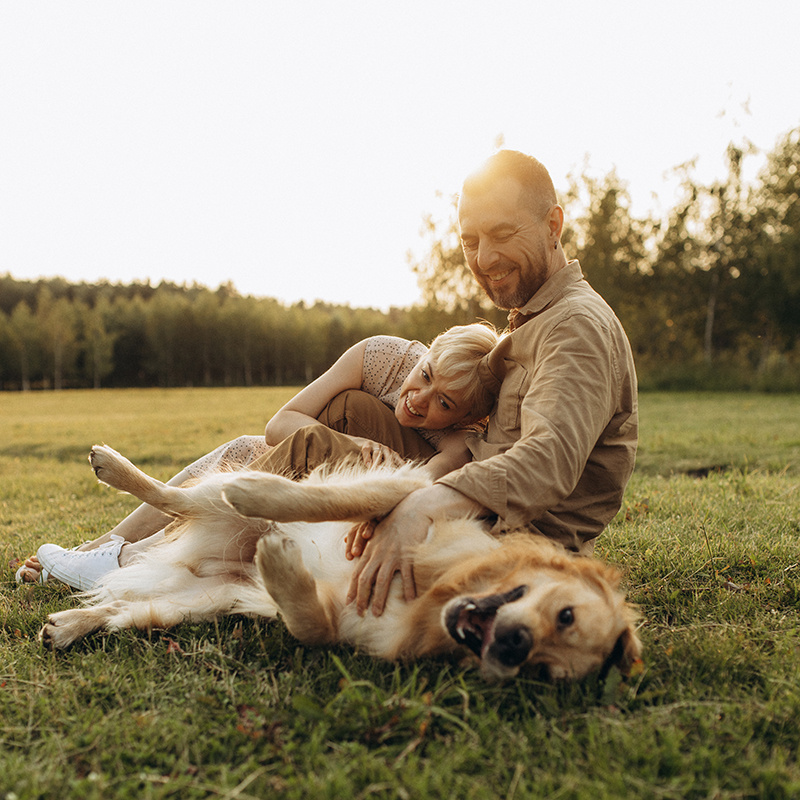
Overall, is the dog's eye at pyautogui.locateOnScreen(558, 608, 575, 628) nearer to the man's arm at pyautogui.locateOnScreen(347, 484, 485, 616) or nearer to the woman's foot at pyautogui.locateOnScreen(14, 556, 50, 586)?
the man's arm at pyautogui.locateOnScreen(347, 484, 485, 616)

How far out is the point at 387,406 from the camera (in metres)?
3.57

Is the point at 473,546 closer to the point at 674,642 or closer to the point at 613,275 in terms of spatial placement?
the point at 674,642

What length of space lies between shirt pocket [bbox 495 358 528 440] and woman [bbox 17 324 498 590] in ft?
0.76

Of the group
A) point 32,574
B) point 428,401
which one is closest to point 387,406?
point 428,401

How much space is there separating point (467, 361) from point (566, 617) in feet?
4.63

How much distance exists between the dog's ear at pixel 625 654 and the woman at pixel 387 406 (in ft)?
3.65

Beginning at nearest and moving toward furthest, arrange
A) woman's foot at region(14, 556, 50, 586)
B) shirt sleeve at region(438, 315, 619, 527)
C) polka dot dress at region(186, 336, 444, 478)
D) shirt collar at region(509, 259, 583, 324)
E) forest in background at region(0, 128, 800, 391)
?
shirt sleeve at region(438, 315, 619, 527) → shirt collar at region(509, 259, 583, 324) → woman's foot at region(14, 556, 50, 586) → polka dot dress at region(186, 336, 444, 478) → forest in background at region(0, 128, 800, 391)

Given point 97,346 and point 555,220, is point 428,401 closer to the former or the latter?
point 555,220

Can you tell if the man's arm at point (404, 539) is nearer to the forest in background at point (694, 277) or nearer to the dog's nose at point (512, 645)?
the dog's nose at point (512, 645)

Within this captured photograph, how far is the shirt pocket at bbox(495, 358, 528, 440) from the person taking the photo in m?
2.71

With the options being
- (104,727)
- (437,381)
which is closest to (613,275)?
(437,381)

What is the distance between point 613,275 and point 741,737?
92.3 feet

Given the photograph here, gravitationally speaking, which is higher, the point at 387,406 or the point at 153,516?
the point at 387,406

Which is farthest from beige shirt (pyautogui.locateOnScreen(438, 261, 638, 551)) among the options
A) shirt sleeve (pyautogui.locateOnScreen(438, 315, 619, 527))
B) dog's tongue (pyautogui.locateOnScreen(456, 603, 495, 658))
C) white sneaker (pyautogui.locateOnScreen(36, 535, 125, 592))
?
white sneaker (pyautogui.locateOnScreen(36, 535, 125, 592))
